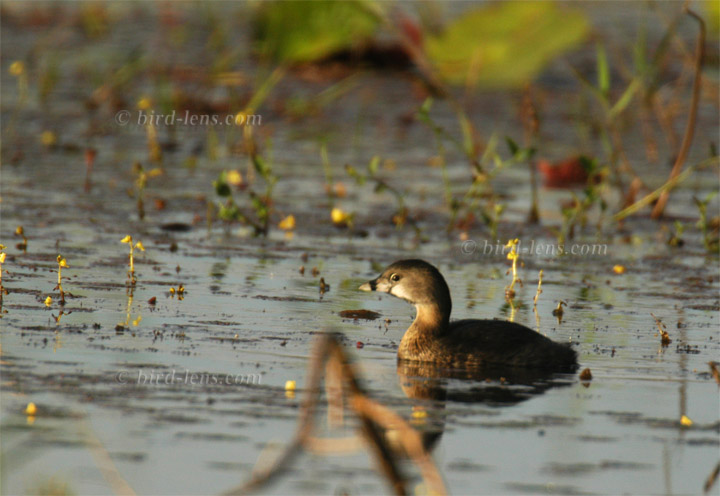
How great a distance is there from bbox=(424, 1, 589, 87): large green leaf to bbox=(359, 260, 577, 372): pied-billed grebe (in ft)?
22.2

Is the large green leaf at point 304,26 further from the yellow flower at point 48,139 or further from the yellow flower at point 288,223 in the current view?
the yellow flower at point 288,223

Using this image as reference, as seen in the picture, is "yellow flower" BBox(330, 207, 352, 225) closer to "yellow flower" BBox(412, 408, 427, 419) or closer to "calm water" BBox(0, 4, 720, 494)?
"calm water" BBox(0, 4, 720, 494)

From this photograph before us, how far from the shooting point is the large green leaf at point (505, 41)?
13977 mm

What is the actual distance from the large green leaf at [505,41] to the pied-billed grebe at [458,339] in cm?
676

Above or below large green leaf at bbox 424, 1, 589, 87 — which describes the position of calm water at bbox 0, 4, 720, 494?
below

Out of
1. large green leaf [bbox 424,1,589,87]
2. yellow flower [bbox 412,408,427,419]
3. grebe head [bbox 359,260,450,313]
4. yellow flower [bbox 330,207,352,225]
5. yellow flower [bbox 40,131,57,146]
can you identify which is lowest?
yellow flower [bbox 412,408,427,419]

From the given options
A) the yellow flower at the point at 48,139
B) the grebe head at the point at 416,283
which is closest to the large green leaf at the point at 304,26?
the yellow flower at the point at 48,139

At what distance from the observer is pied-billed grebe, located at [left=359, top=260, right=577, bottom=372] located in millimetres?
6914

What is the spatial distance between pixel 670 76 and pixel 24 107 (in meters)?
9.72

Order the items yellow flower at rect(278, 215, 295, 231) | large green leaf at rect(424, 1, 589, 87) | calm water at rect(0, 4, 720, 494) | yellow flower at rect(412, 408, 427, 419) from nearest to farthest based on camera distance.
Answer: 1. calm water at rect(0, 4, 720, 494)
2. yellow flower at rect(412, 408, 427, 419)
3. yellow flower at rect(278, 215, 295, 231)
4. large green leaf at rect(424, 1, 589, 87)

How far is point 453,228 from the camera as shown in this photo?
37.5 feet

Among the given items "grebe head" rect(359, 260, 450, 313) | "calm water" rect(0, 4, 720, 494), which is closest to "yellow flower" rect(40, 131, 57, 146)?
"calm water" rect(0, 4, 720, 494)

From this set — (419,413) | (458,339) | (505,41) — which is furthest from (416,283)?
(505,41)

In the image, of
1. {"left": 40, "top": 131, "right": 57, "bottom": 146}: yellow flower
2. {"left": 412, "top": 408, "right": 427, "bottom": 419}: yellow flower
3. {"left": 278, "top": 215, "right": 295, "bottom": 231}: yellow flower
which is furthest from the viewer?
{"left": 40, "top": 131, "right": 57, "bottom": 146}: yellow flower
